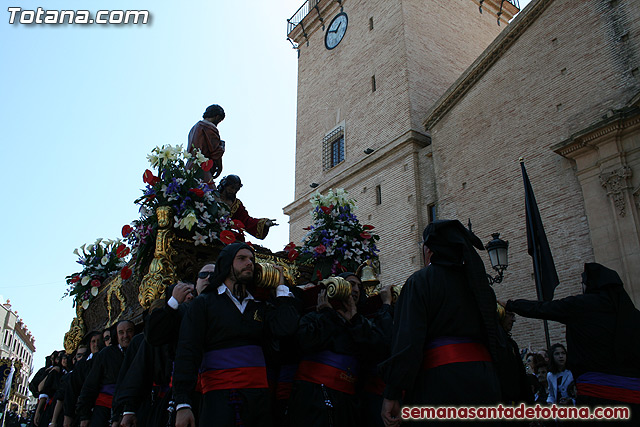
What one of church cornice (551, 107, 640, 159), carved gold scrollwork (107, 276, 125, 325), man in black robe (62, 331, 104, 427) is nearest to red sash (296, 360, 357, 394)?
carved gold scrollwork (107, 276, 125, 325)

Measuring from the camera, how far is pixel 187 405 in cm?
341

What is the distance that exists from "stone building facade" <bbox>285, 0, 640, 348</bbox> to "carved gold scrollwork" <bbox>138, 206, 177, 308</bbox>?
9652 millimetres

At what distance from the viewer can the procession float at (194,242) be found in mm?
5676

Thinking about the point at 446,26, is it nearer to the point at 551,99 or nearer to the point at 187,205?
the point at 551,99

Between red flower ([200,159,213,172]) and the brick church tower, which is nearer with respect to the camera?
red flower ([200,159,213,172])

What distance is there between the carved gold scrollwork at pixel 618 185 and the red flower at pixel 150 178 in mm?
10036

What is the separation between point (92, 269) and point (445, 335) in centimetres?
751

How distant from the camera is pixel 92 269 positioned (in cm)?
905

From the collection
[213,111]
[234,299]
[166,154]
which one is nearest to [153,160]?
[166,154]

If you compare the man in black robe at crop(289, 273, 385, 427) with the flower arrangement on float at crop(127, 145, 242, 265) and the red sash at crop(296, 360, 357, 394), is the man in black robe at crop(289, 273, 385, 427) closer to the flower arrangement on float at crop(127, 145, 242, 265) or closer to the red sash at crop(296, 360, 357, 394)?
the red sash at crop(296, 360, 357, 394)

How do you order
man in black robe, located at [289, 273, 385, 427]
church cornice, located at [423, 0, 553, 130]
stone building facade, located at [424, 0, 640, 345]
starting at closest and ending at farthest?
man in black robe, located at [289, 273, 385, 427] → stone building facade, located at [424, 0, 640, 345] → church cornice, located at [423, 0, 553, 130]

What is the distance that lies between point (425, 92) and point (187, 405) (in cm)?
1711

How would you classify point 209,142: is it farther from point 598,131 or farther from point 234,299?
point 598,131

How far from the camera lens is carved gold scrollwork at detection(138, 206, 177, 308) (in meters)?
5.49
